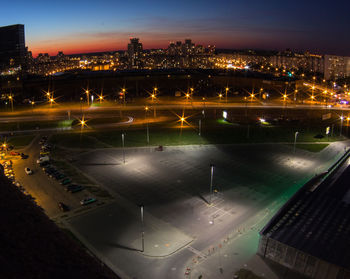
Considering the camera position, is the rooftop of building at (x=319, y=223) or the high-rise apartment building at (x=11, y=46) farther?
the high-rise apartment building at (x=11, y=46)

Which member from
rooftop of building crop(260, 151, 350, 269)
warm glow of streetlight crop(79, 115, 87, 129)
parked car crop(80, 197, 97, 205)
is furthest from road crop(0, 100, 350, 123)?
rooftop of building crop(260, 151, 350, 269)

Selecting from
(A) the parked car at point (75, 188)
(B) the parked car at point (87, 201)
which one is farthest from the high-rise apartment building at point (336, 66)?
(B) the parked car at point (87, 201)

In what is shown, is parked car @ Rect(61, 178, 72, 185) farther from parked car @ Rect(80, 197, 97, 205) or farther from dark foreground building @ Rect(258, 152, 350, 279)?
dark foreground building @ Rect(258, 152, 350, 279)

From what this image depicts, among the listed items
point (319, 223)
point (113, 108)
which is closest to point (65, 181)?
point (319, 223)

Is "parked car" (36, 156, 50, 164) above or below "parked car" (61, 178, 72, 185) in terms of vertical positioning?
above

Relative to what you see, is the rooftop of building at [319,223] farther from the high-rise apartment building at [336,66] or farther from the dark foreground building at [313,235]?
the high-rise apartment building at [336,66]

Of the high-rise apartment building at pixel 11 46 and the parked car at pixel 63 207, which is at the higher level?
the high-rise apartment building at pixel 11 46
